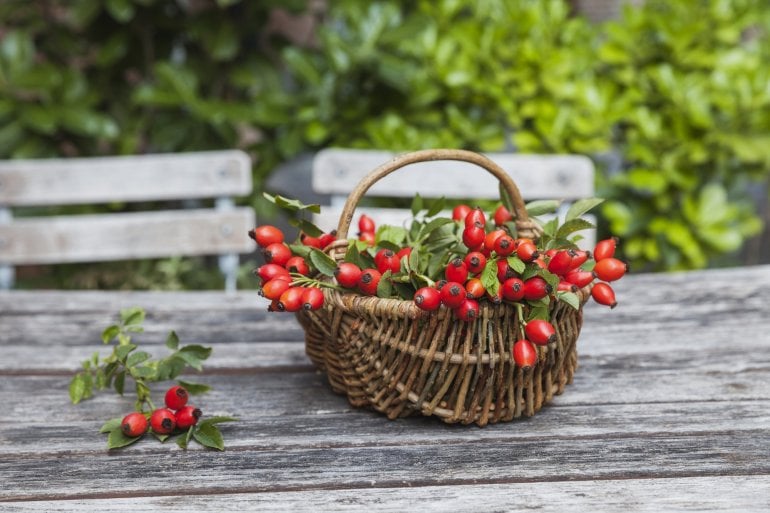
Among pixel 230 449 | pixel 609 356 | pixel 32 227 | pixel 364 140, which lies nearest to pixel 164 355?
pixel 230 449

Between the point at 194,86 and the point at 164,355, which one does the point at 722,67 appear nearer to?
the point at 194,86

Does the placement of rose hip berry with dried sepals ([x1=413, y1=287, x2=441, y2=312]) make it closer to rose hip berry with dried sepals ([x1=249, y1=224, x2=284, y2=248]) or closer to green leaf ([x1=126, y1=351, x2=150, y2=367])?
rose hip berry with dried sepals ([x1=249, y1=224, x2=284, y2=248])

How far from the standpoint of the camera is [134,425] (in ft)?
3.09

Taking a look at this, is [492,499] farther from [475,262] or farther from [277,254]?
[277,254]

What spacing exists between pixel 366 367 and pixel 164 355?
435 mm

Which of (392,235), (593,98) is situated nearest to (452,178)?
(593,98)

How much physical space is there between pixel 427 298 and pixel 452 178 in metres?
1.11

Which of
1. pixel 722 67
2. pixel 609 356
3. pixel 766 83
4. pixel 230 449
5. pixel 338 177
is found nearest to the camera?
pixel 230 449

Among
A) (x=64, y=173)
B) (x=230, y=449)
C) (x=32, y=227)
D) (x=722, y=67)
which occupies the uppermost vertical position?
(x=722, y=67)

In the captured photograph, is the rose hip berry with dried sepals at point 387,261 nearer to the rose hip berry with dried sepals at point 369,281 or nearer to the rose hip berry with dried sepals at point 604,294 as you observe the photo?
the rose hip berry with dried sepals at point 369,281

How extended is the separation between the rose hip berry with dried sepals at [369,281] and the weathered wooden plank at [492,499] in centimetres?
23

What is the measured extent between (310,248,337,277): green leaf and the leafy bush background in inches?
62.3

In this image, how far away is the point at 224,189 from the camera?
1.98 metres

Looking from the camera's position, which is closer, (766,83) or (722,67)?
(766,83)
